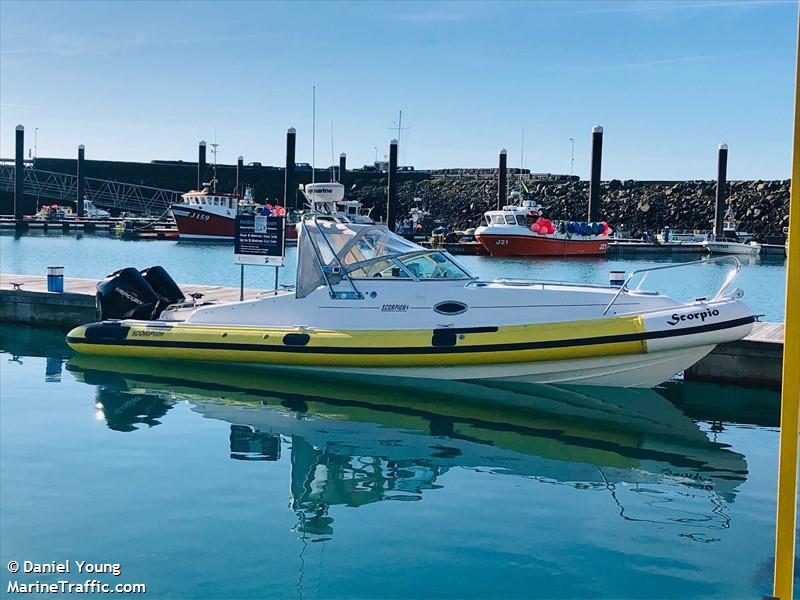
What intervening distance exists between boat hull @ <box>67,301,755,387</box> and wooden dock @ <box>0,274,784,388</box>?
1609 millimetres

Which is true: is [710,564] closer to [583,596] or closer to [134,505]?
[583,596]

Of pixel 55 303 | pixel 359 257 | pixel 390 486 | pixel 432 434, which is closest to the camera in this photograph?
pixel 390 486

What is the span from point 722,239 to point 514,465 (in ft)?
160

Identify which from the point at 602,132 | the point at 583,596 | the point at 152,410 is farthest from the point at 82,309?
the point at 602,132

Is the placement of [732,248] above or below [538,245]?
above

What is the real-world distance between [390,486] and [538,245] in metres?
40.0

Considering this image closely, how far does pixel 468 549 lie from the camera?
662 cm

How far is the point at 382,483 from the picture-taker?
8266 mm

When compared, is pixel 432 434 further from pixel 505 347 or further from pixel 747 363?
pixel 747 363

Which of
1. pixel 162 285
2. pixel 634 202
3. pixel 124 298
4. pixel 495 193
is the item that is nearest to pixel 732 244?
pixel 634 202

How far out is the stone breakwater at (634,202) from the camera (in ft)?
211

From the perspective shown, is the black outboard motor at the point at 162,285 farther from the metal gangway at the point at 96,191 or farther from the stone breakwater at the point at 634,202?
the metal gangway at the point at 96,191

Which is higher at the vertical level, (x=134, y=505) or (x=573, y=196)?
(x=573, y=196)

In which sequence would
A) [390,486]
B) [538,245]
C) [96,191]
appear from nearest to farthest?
[390,486] → [538,245] → [96,191]
